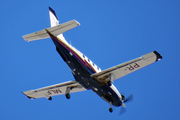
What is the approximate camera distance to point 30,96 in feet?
108

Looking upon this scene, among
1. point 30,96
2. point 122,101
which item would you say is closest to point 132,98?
point 122,101

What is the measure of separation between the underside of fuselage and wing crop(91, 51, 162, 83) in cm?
58

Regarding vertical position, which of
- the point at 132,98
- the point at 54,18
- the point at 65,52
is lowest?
the point at 132,98

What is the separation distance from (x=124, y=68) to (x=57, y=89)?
300 inches

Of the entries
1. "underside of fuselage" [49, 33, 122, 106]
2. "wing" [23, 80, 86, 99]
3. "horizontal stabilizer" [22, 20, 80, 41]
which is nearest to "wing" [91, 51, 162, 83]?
"underside of fuselage" [49, 33, 122, 106]

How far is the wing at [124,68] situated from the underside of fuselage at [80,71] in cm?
58

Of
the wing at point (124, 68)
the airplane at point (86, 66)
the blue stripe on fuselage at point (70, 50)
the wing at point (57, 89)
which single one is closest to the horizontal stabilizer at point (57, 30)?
the airplane at point (86, 66)

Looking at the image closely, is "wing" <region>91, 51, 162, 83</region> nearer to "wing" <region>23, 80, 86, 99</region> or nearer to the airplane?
the airplane

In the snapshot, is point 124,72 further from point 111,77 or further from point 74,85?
point 74,85

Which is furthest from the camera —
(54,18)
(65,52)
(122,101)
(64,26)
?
(122,101)

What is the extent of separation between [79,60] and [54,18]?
17.8 feet

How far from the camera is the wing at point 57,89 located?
3041 centimetres

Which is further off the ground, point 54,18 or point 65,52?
point 54,18

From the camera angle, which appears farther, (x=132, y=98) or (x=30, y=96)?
(x=30, y=96)
